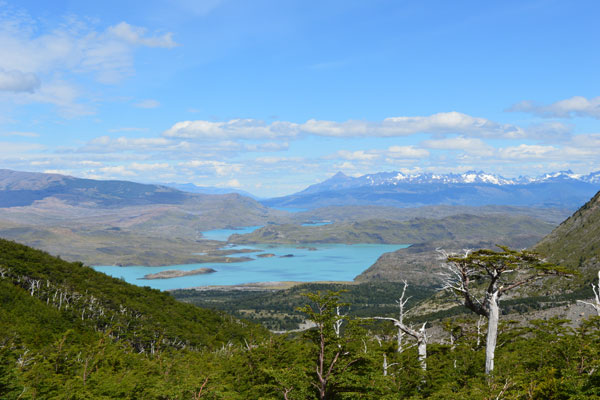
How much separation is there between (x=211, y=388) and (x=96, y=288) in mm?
102343

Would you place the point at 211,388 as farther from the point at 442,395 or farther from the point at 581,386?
the point at 581,386

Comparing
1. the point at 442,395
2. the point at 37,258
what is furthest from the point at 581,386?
the point at 37,258

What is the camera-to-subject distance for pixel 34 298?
3590 inches

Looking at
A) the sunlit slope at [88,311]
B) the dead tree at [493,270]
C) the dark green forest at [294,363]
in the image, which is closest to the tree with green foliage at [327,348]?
the dark green forest at [294,363]

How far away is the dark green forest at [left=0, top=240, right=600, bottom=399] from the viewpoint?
27172 millimetres

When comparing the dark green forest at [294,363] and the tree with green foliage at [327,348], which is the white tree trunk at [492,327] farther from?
the tree with green foliage at [327,348]

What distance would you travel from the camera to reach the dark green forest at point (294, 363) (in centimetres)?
2717

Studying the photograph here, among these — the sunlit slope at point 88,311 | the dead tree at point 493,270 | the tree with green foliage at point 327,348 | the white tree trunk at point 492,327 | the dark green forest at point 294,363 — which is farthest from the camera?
the sunlit slope at point 88,311

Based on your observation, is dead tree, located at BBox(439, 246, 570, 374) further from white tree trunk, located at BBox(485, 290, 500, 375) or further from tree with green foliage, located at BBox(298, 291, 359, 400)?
tree with green foliage, located at BBox(298, 291, 359, 400)

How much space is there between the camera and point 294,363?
37.4m

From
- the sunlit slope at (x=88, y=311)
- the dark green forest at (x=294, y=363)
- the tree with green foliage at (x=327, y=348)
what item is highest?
the tree with green foliage at (x=327, y=348)

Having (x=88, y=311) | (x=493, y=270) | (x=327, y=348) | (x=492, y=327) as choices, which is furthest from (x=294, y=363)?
(x=88, y=311)

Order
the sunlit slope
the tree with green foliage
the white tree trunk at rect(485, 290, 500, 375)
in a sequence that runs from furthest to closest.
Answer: the sunlit slope
the white tree trunk at rect(485, 290, 500, 375)
the tree with green foliage

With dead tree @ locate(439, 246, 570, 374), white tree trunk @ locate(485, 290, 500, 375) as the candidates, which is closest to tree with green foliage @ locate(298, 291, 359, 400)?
dead tree @ locate(439, 246, 570, 374)
